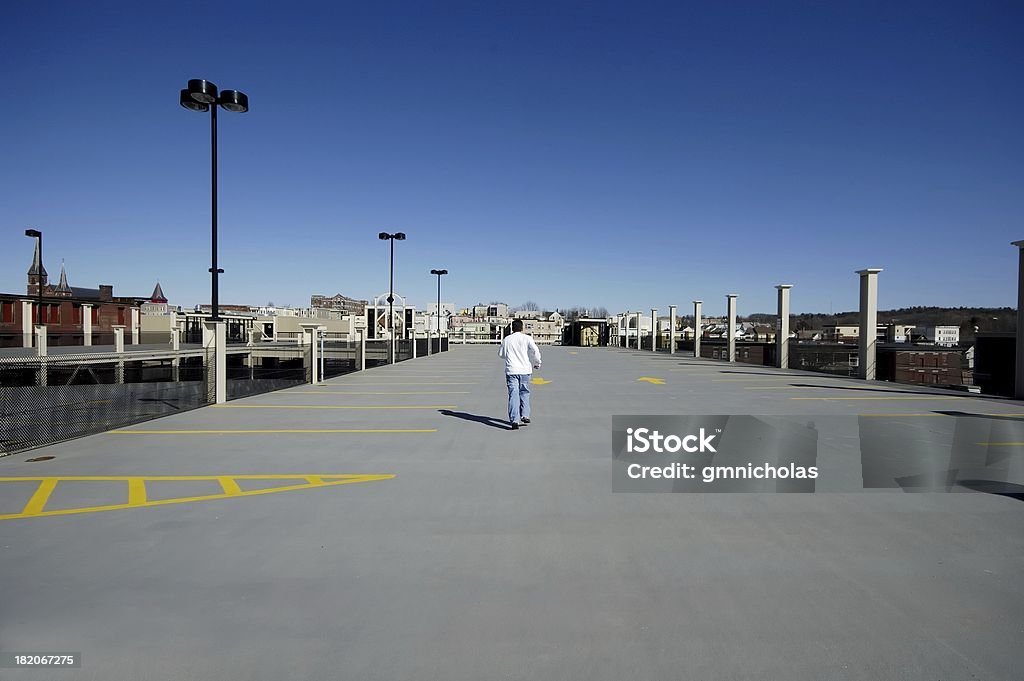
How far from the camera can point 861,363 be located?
1847 centimetres

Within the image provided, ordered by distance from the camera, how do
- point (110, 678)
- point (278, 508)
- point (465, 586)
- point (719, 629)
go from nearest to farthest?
point (110, 678) < point (719, 629) < point (465, 586) < point (278, 508)

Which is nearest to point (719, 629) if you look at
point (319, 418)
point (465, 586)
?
point (465, 586)

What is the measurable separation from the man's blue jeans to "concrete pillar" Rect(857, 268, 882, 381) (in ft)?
45.4

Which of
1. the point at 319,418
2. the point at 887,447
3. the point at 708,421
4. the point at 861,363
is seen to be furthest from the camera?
the point at 861,363

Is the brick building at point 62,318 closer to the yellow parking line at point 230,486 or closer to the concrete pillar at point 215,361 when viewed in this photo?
the concrete pillar at point 215,361

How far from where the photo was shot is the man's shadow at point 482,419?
376 inches

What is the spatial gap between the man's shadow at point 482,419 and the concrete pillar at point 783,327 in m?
17.9

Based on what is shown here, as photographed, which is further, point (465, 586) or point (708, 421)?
point (708, 421)

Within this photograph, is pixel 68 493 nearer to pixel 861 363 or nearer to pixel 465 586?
pixel 465 586

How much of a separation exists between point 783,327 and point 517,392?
1870 cm

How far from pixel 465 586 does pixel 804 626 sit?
199cm

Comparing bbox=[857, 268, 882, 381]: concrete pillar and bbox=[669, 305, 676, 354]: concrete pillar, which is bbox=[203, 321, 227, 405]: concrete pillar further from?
bbox=[669, 305, 676, 354]: concrete pillar

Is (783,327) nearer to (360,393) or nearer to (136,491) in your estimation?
(360,393)

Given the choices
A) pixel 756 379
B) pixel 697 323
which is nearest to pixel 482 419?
pixel 756 379
